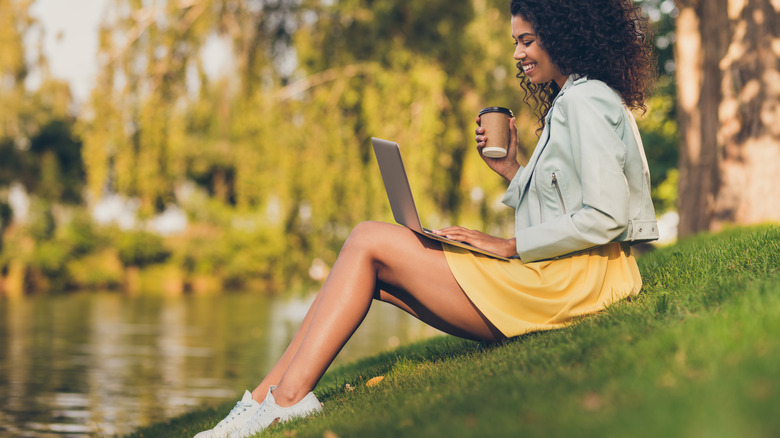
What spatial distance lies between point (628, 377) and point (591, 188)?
2.93 feet

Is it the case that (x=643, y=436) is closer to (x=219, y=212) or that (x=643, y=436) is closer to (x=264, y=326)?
(x=264, y=326)

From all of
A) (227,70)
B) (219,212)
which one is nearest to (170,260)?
(219,212)

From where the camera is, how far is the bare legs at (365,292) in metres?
3.16

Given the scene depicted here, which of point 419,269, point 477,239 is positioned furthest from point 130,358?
point 477,239

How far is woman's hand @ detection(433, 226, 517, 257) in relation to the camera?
319cm

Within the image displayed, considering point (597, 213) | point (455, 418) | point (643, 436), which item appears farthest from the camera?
point (597, 213)

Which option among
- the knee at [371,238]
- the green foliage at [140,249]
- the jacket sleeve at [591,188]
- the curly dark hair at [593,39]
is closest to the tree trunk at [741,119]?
the curly dark hair at [593,39]

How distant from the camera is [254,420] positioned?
323cm

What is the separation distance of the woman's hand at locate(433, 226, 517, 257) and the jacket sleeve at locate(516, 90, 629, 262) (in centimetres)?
9

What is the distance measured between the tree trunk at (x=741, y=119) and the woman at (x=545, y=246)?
419 cm

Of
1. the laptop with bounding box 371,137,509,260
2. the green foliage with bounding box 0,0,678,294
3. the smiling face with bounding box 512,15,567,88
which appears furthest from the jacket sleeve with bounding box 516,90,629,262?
the green foliage with bounding box 0,0,678,294

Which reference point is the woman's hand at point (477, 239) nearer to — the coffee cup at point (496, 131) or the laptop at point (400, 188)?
the laptop at point (400, 188)

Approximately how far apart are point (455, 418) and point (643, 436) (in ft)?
2.22

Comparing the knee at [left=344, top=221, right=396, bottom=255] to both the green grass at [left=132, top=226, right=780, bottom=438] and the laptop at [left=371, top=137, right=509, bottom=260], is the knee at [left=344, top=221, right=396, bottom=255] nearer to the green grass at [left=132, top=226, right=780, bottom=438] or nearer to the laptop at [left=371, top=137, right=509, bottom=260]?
the laptop at [left=371, top=137, right=509, bottom=260]
